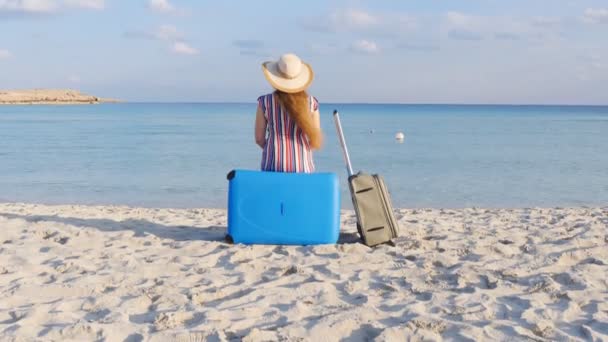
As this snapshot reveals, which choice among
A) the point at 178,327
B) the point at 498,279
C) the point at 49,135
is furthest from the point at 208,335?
the point at 49,135

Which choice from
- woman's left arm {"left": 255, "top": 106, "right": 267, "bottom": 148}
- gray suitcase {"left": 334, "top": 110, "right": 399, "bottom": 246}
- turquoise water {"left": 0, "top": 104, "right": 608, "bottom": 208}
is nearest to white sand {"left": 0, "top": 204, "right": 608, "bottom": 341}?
gray suitcase {"left": 334, "top": 110, "right": 399, "bottom": 246}

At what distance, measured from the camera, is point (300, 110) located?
5277mm

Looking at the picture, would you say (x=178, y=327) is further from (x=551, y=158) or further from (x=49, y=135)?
(x=49, y=135)

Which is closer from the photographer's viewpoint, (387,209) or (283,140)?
(283,140)

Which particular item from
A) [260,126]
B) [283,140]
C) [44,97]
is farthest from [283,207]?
[44,97]

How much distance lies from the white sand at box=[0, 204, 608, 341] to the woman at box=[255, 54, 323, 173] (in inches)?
28.1

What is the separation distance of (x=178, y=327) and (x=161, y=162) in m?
13.8

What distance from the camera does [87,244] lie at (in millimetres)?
5648

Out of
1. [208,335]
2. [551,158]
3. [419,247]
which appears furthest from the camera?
[551,158]

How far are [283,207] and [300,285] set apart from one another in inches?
43.3

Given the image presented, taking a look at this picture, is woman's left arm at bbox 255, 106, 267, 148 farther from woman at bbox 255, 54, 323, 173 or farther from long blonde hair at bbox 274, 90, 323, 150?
long blonde hair at bbox 274, 90, 323, 150

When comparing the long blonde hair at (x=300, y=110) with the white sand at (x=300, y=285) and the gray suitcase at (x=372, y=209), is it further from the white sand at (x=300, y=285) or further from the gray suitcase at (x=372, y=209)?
the white sand at (x=300, y=285)

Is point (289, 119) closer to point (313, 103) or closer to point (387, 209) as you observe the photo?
point (313, 103)

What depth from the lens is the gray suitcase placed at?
18.0 feet
